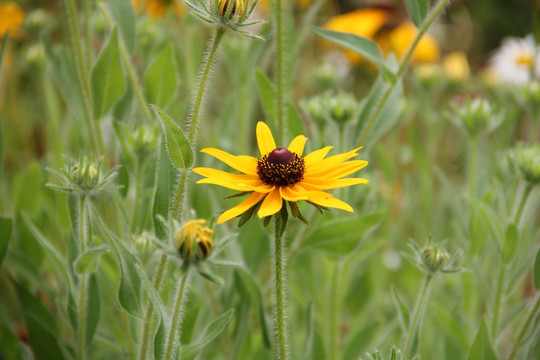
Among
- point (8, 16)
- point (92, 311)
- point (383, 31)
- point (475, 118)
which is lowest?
point (92, 311)

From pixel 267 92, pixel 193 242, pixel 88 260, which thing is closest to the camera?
pixel 193 242

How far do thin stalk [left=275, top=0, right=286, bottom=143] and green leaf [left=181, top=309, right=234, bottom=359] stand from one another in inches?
9.7

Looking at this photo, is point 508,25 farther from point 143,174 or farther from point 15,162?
point 143,174

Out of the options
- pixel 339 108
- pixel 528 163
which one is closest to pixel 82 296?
pixel 339 108

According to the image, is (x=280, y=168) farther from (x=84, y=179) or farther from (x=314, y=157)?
(x=84, y=179)

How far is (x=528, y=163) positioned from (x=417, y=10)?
9.7 inches

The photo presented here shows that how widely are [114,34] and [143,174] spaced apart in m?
0.18

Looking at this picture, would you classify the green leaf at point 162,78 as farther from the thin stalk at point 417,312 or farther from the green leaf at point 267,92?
the thin stalk at point 417,312

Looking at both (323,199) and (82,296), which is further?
(82,296)

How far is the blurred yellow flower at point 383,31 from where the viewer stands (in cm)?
154

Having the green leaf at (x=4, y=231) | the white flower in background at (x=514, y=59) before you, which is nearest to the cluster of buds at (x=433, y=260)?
the green leaf at (x=4, y=231)

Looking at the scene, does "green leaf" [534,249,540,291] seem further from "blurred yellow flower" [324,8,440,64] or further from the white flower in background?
the white flower in background

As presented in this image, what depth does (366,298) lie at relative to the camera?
1145 mm

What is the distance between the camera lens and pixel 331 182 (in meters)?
0.54
